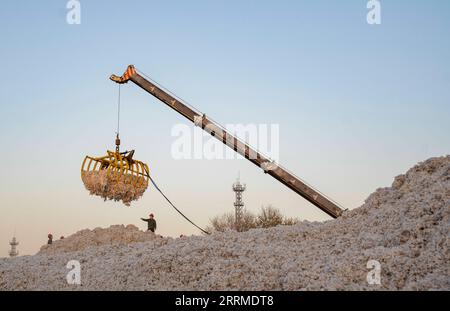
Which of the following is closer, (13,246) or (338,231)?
(338,231)

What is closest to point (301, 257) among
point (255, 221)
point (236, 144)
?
point (236, 144)

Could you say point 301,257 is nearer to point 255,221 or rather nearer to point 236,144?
point 236,144

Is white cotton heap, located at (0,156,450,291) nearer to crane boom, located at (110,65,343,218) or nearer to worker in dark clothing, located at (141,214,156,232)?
crane boom, located at (110,65,343,218)

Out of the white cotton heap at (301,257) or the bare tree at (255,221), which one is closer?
the white cotton heap at (301,257)

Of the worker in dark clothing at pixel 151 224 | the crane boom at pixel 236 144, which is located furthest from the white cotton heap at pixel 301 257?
the worker in dark clothing at pixel 151 224

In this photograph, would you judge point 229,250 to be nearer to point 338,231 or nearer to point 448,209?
point 338,231

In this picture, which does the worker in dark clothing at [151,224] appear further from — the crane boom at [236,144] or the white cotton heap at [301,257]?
the white cotton heap at [301,257]

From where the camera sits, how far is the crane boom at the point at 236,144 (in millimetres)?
14047

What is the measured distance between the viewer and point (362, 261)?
22.7ft

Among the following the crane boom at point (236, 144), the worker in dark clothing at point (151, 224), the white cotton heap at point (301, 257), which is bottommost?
the white cotton heap at point (301, 257)

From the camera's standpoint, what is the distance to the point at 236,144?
14680 mm

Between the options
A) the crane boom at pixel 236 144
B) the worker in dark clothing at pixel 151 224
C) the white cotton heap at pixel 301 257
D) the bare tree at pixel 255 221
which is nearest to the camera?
the white cotton heap at pixel 301 257
